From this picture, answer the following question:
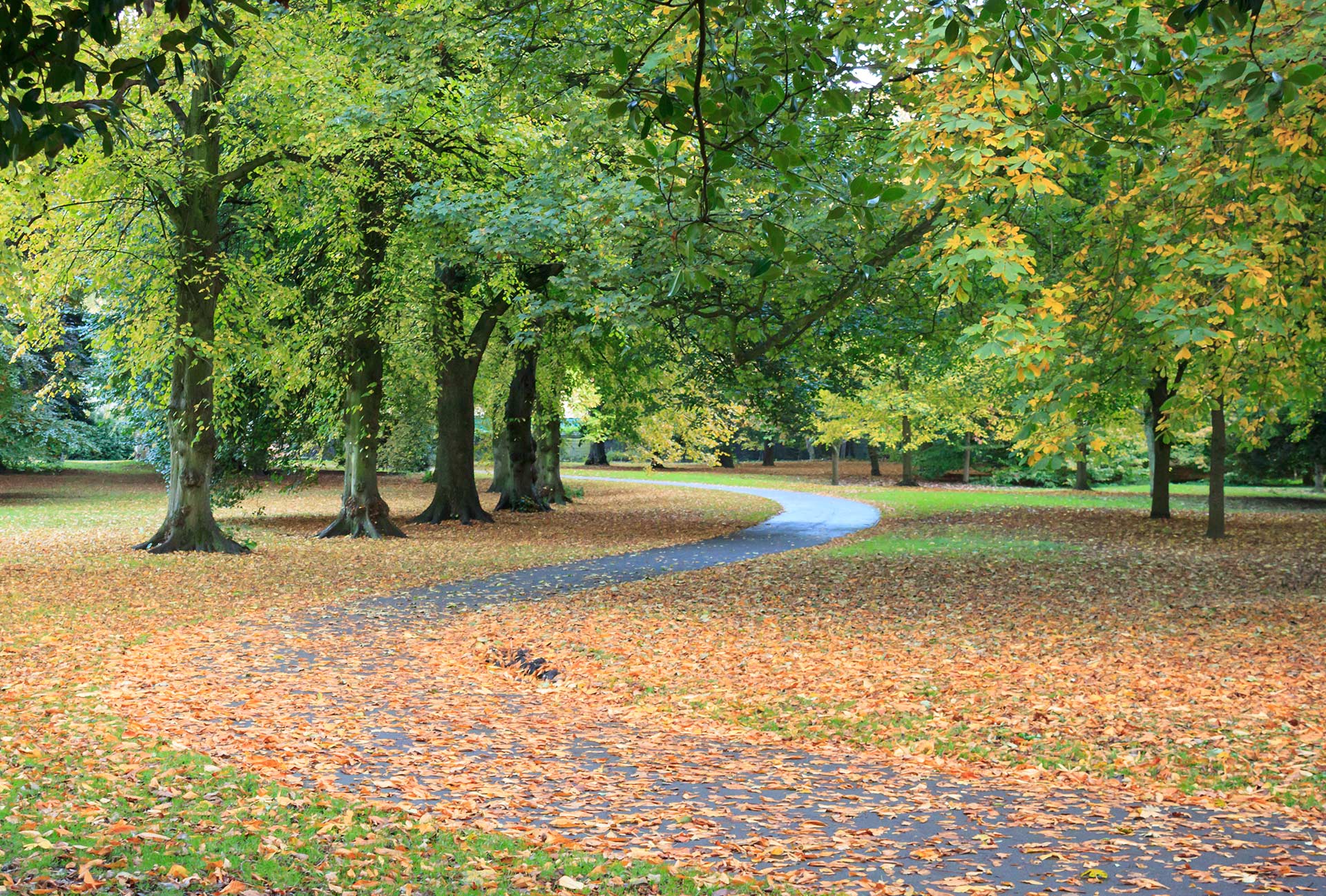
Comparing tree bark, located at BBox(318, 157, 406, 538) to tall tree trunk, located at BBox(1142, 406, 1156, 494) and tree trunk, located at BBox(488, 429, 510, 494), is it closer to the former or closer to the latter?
tree trunk, located at BBox(488, 429, 510, 494)

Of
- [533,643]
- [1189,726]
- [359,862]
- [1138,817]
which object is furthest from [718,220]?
[359,862]

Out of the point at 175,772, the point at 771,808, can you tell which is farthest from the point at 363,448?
the point at 771,808

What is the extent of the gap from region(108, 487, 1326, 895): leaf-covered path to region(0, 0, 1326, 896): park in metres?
0.05

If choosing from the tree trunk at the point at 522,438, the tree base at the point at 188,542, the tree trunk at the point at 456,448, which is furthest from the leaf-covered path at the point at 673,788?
the tree trunk at the point at 522,438

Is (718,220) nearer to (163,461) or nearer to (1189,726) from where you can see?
(1189,726)

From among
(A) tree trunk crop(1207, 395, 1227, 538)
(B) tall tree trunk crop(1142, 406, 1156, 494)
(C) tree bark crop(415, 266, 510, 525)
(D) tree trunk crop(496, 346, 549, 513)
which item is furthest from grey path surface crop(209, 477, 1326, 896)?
(D) tree trunk crop(496, 346, 549, 513)

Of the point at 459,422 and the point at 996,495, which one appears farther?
the point at 996,495

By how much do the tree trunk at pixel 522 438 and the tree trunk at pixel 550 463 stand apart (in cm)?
188

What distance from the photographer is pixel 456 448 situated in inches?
988

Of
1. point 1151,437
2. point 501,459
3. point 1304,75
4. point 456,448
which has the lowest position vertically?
point 501,459

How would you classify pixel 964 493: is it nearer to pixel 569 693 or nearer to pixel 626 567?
pixel 626 567

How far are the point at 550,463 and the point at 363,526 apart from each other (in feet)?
46.2

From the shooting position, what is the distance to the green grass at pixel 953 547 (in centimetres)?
1947

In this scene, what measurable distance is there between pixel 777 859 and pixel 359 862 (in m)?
1.93
